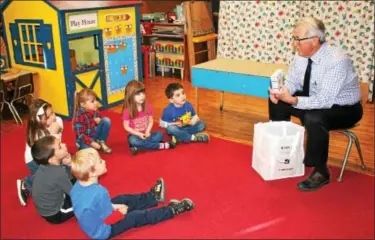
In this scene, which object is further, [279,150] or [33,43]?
[33,43]

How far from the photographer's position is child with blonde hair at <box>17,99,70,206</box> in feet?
8.48

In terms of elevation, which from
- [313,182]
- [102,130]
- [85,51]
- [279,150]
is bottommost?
[313,182]

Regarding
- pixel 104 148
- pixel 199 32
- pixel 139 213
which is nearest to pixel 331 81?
pixel 139 213

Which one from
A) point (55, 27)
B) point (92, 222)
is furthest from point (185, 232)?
point (55, 27)

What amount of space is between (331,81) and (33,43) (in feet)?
10.0

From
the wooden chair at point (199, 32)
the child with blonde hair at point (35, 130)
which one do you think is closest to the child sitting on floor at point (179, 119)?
the child with blonde hair at point (35, 130)

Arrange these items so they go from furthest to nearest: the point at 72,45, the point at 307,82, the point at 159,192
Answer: the point at 72,45 → the point at 307,82 → the point at 159,192

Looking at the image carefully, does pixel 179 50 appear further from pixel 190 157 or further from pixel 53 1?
pixel 190 157

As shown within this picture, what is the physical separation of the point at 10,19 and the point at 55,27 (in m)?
0.74

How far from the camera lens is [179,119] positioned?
11.6 feet

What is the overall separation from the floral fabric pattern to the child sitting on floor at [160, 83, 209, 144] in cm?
209

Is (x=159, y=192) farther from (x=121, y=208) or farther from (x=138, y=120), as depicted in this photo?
(x=138, y=120)

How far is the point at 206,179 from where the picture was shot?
2.84 meters

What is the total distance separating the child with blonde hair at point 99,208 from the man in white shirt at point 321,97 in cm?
93
